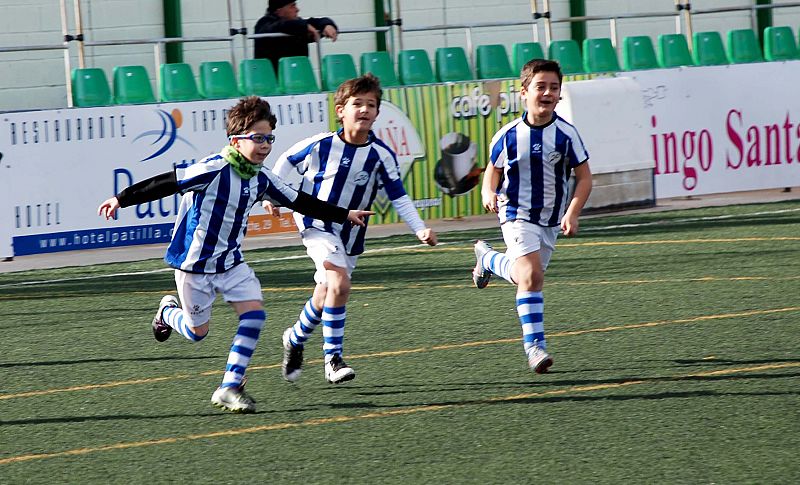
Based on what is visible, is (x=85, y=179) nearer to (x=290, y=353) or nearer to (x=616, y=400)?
(x=290, y=353)

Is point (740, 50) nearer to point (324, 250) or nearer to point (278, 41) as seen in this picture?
point (278, 41)

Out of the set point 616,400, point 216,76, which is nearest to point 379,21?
point 216,76

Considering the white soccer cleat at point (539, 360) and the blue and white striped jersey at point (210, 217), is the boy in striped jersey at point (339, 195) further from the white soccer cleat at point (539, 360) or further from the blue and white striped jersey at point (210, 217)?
the white soccer cleat at point (539, 360)

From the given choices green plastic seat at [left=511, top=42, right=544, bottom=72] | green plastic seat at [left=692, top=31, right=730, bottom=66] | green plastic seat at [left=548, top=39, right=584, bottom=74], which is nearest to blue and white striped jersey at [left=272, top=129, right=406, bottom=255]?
green plastic seat at [left=511, top=42, right=544, bottom=72]

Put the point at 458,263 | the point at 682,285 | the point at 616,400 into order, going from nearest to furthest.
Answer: the point at 616,400
the point at 682,285
the point at 458,263

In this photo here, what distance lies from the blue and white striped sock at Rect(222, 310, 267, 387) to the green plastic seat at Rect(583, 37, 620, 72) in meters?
11.6

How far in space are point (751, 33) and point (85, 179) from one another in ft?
32.0

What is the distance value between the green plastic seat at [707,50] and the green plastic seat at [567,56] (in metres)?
1.69

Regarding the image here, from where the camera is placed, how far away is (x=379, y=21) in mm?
21422

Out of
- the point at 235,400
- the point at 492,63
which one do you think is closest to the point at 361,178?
the point at 235,400

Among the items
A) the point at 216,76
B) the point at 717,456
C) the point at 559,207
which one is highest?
the point at 216,76

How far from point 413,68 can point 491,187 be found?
28.7ft

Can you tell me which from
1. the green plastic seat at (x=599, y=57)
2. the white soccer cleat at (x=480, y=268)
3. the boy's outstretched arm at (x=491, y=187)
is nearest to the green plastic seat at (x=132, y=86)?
the green plastic seat at (x=599, y=57)

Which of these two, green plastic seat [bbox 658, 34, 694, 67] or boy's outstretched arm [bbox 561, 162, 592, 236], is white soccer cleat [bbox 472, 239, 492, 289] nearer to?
boy's outstretched arm [bbox 561, 162, 592, 236]
